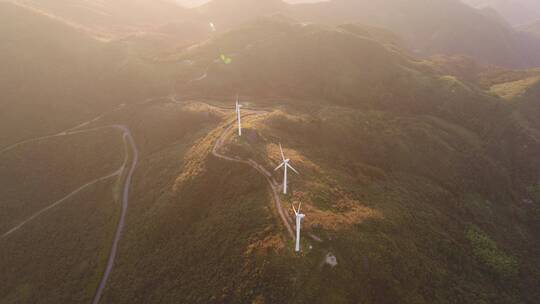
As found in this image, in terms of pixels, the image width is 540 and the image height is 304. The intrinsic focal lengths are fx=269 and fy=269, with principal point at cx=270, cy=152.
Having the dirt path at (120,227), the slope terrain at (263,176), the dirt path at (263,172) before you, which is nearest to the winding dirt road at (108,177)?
the dirt path at (120,227)

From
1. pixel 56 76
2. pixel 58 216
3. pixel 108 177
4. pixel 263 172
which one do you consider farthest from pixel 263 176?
pixel 56 76

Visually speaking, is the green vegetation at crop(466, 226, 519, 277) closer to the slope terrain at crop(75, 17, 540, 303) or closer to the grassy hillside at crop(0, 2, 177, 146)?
the slope terrain at crop(75, 17, 540, 303)

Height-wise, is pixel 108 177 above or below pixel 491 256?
above

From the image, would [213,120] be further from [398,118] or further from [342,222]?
[398,118]

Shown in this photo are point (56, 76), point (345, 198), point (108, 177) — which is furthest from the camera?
point (56, 76)

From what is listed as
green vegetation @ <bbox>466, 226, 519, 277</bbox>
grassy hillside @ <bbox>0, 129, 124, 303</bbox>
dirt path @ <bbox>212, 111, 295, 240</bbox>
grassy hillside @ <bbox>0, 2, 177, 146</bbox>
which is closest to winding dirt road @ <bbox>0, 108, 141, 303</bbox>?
grassy hillside @ <bbox>0, 129, 124, 303</bbox>

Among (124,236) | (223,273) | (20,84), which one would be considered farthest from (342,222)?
(20,84)

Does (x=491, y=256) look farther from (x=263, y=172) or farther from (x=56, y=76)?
(x=56, y=76)

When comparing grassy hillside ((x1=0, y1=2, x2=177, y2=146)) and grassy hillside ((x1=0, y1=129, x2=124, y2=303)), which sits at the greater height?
grassy hillside ((x1=0, y1=2, x2=177, y2=146))
